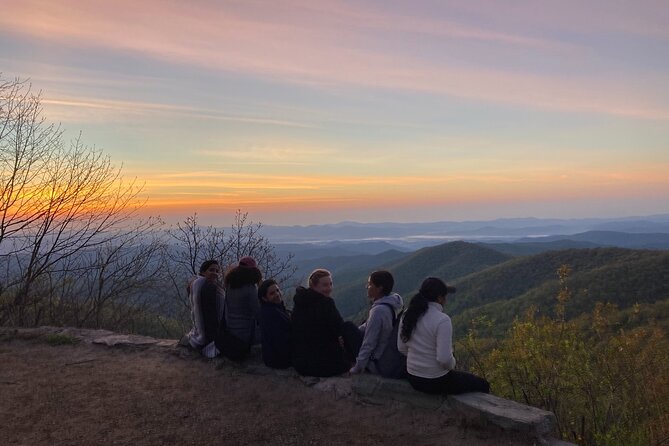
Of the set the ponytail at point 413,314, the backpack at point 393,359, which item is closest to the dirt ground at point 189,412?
the backpack at point 393,359

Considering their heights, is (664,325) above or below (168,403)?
below

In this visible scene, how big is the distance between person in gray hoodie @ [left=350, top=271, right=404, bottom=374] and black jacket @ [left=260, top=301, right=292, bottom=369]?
3.34 ft

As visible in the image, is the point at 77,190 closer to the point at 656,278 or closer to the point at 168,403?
the point at 168,403

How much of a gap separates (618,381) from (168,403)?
6.59 metres

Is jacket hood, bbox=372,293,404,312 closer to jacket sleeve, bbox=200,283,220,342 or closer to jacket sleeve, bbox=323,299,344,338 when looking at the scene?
jacket sleeve, bbox=323,299,344,338

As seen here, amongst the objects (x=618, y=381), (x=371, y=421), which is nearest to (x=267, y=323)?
(x=371, y=421)

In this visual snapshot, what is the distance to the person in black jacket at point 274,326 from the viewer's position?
5.80 m

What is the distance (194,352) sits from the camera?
6852mm

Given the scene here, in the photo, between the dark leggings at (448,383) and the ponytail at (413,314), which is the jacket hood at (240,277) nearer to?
the ponytail at (413,314)

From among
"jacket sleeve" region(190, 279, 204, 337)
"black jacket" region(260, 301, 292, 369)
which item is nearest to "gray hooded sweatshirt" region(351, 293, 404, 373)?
"black jacket" region(260, 301, 292, 369)

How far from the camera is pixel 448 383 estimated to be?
4648 mm

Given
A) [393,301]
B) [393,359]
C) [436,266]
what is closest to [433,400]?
[393,359]

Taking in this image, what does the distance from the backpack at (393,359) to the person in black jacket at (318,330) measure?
611mm

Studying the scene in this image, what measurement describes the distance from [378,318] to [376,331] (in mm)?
163
